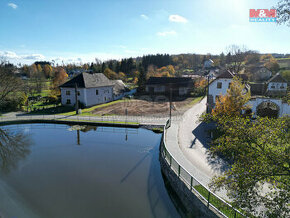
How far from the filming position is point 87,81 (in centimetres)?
4191

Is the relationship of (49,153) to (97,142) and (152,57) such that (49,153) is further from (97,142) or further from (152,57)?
(152,57)

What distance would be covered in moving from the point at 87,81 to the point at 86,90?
9.38ft

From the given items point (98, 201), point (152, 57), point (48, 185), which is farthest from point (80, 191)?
point (152, 57)

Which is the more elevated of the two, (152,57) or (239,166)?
(152,57)

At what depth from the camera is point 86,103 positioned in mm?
40531

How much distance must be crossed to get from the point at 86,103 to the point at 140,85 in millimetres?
24468

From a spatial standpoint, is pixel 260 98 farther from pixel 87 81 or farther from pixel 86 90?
pixel 87 81

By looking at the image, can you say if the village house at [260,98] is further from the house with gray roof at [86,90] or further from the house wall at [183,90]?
the house with gray roof at [86,90]

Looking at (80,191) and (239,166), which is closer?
(239,166)

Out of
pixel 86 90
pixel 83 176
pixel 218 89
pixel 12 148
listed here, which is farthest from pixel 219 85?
pixel 12 148

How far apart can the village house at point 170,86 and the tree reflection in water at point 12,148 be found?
39137 millimetres

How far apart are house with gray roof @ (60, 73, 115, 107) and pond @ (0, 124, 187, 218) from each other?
16.2 meters

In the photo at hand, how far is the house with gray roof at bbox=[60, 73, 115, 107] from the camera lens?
4044 centimetres

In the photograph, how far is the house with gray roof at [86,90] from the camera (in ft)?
133
